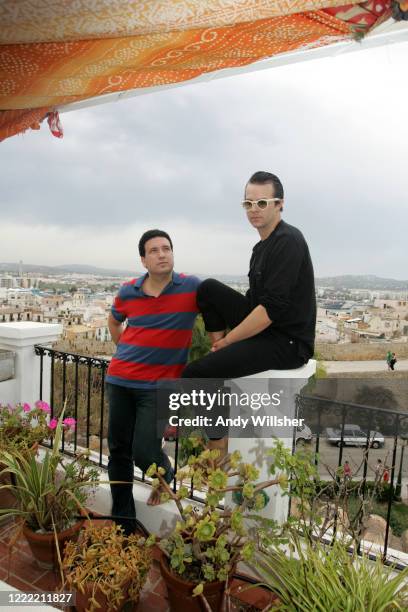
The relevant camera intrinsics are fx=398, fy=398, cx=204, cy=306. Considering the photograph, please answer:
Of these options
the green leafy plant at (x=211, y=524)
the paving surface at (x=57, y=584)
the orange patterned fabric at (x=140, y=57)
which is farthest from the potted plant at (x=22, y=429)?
the orange patterned fabric at (x=140, y=57)

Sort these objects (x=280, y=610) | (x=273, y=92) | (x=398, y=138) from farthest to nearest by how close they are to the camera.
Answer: (x=273, y=92) < (x=398, y=138) < (x=280, y=610)

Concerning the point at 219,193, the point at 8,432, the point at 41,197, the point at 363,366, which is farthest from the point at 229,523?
the point at 363,366

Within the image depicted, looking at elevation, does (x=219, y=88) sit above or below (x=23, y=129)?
above

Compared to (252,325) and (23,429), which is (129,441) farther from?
(252,325)

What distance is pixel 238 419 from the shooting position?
1719 mm

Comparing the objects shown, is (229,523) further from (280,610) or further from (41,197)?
(41,197)

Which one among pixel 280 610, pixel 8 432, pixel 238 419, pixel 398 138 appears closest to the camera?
pixel 280 610

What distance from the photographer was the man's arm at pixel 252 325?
4.81 ft

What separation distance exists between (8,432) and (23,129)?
2166 mm

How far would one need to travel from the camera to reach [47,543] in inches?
68.2

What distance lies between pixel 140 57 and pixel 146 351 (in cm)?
173

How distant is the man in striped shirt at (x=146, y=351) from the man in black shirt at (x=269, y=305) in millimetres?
240

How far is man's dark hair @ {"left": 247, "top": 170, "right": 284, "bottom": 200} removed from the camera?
158 centimetres

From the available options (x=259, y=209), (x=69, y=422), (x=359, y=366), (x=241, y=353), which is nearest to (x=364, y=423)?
(x=241, y=353)
